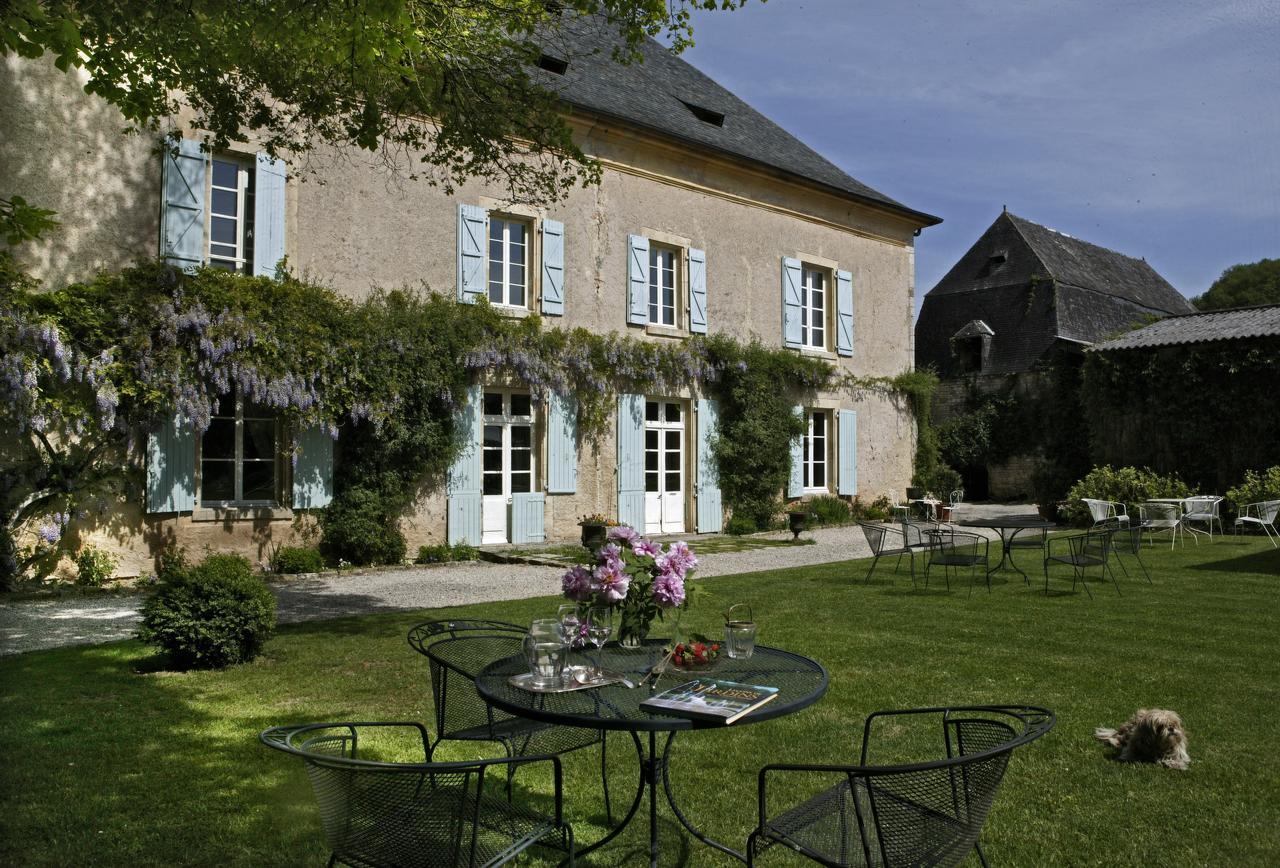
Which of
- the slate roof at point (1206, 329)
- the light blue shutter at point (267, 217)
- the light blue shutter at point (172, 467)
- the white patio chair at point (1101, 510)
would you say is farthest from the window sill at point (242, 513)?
the slate roof at point (1206, 329)

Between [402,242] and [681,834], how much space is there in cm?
879

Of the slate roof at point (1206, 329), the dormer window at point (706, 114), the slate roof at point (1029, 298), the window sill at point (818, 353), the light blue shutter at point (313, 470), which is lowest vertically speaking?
the light blue shutter at point (313, 470)

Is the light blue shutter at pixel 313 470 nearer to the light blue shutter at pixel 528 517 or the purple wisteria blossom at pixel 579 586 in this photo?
the light blue shutter at pixel 528 517

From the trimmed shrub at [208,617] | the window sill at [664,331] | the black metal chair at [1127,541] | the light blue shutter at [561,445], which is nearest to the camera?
the trimmed shrub at [208,617]

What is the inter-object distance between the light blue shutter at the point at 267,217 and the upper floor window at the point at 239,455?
4.73 feet

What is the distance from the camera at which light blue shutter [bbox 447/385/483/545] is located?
10.6m

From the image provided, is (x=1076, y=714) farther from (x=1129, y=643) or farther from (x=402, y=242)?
(x=402, y=242)

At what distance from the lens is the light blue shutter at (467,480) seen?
419 inches

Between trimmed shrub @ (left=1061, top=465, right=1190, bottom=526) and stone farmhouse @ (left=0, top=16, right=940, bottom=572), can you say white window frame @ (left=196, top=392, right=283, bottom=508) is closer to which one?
stone farmhouse @ (left=0, top=16, right=940, bottom=572)

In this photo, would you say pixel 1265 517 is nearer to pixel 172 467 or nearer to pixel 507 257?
pixel 507 257

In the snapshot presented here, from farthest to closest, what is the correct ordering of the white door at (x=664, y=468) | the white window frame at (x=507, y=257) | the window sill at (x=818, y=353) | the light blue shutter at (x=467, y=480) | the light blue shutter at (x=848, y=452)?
the light blue shutter at (x=848, y=452) < the window sill at (x=818, y=353) < the white door at (x=664, y=468) < the white window frame at (x=507, y=257) < the light blue shutter at (x=467, y=480)

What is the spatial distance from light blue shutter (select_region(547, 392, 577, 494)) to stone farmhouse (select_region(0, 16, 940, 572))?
29 millimetres

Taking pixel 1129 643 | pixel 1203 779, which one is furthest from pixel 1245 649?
pixel 1203 779

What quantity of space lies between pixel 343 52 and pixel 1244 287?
37914 millimetres
